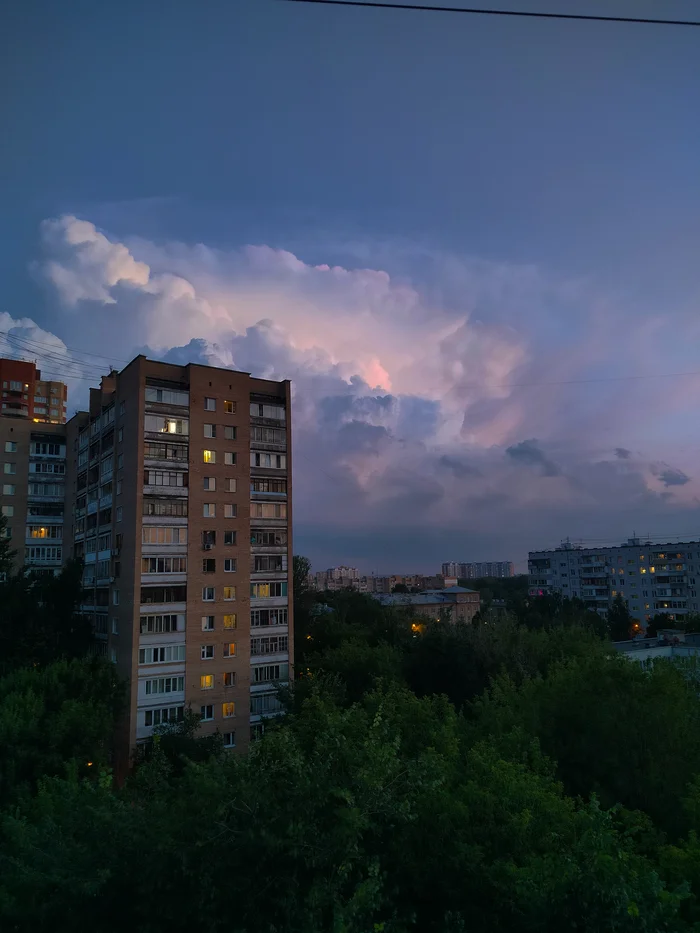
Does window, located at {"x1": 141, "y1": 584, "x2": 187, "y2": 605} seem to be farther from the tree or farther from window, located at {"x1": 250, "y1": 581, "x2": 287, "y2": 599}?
the tree

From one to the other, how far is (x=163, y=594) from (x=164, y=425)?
33.6 ft

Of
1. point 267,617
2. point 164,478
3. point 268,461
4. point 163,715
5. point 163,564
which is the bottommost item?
point 163,715

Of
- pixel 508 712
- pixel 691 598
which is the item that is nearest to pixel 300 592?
pixel 508 712

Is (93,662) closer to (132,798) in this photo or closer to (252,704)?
(252,704)

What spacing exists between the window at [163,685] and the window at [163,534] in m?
7.78

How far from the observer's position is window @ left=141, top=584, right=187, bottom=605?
108 ft

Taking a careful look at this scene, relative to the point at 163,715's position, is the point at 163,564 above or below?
above

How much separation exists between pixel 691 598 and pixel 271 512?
72.8 m

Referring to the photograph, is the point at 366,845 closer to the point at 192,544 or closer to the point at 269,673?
the point at 192,544

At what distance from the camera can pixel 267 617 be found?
123ft

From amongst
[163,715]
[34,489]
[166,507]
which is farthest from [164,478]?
[34,489]

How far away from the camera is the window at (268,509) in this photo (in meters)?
37.9

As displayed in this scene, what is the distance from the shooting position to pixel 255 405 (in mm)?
39094

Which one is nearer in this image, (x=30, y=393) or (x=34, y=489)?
(x=34, y=489)
